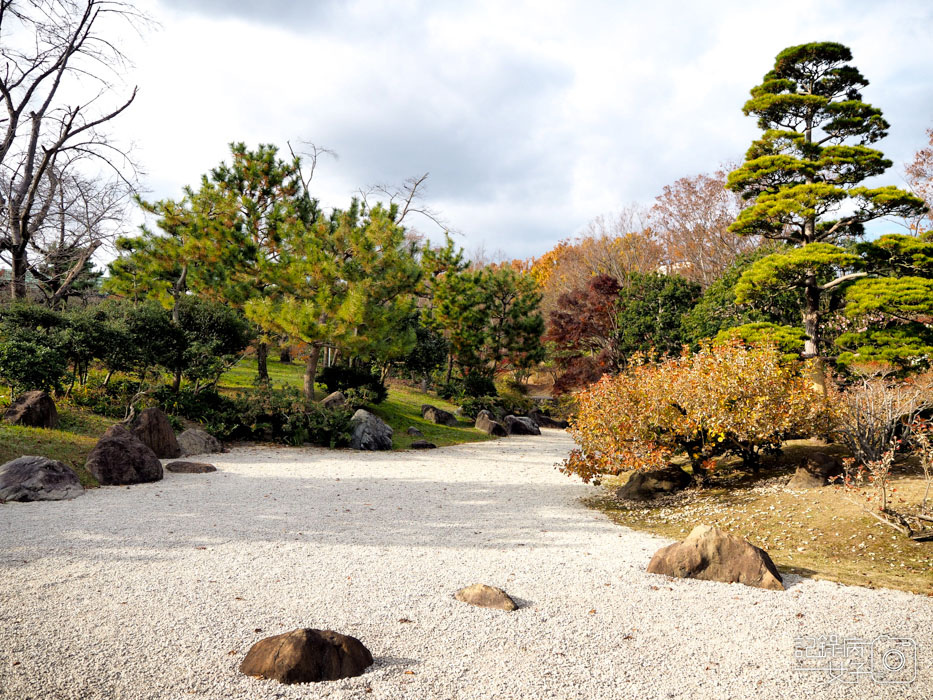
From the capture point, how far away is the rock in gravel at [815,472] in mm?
6309

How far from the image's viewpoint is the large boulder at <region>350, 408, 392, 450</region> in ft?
38.9

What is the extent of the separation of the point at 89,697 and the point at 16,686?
1.14 ft

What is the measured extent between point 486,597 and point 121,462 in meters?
5.93

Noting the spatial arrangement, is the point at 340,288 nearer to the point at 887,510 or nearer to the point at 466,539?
the point at 466,539

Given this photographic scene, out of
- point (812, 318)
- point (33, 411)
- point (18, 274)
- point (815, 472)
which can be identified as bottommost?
point (815, 472)

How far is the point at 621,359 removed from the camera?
19.8 meters

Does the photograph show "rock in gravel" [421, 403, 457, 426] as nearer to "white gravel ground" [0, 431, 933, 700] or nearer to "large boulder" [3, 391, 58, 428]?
"large boulder" [3, 391, 58, 428]

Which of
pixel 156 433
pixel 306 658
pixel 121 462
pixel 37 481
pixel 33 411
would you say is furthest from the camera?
pixel 156 433

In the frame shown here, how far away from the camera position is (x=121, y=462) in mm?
7371

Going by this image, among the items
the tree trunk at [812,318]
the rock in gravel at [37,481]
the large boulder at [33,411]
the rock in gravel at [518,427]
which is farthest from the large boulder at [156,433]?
the tree trunk at [812,318]

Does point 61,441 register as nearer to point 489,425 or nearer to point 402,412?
point 402,412

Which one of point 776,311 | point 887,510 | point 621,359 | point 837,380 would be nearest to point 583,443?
point 887,510

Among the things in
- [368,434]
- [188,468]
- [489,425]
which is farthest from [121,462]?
[489,425]

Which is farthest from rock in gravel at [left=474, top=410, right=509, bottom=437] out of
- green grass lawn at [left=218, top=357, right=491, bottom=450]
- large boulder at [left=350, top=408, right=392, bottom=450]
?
large boulder at [left=350, top=408, right=392, bottom=450]
